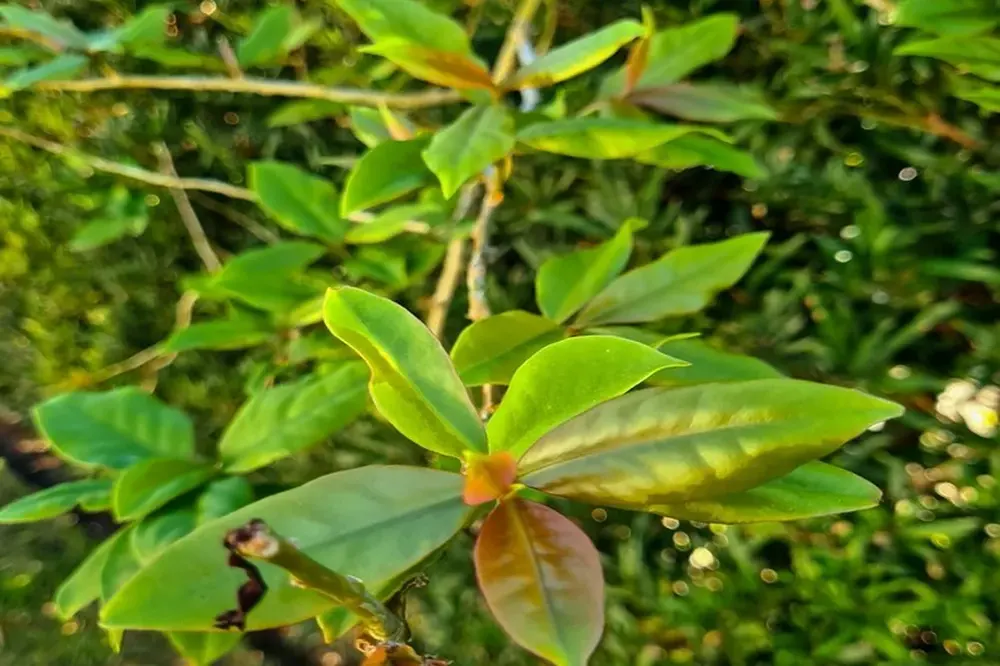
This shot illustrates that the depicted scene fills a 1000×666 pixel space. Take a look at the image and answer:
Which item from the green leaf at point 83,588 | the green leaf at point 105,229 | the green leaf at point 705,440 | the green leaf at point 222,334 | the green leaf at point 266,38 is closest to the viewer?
the green leaf at point 705,440

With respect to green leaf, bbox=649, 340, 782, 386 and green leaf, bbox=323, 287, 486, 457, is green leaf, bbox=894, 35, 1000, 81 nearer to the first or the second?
green leaf, bbox=649, 340, 782, 386

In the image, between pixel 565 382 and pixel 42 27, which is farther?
pixel 42 27

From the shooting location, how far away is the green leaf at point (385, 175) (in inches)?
17.0

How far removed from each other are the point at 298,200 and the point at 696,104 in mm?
311

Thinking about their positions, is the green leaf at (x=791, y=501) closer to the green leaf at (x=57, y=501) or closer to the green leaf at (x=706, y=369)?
the green leaf at (x=706, y=369)

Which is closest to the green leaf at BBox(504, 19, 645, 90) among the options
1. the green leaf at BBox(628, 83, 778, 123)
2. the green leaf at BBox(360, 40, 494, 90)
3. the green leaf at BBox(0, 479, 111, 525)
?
the green leaf at BBox(360, 40, 494, 90)

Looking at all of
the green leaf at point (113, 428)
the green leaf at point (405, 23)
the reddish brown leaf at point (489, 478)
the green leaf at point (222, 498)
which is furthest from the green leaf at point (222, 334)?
the reddish brown leaf at point (489, 478)

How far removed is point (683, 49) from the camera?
57 centimetres

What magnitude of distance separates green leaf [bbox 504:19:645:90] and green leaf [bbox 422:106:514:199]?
0.08 ft

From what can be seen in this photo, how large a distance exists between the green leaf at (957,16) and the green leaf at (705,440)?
0.30 metres

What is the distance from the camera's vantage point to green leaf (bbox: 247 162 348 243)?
625 millimetres

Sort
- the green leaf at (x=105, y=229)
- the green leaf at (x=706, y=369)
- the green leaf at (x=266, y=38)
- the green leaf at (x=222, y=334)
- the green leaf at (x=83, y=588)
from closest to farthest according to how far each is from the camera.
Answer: the green leaf at (x=706, y=369) → the green leaf at (x=83, y=588) → the green leaf at (x=222, y=334) → the green leaf at (x=266, y=38) → the green leaf at (x=105, y=229)

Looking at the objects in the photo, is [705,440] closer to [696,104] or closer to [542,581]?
[542,581]

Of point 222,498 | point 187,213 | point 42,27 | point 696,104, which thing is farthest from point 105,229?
point 696,104
